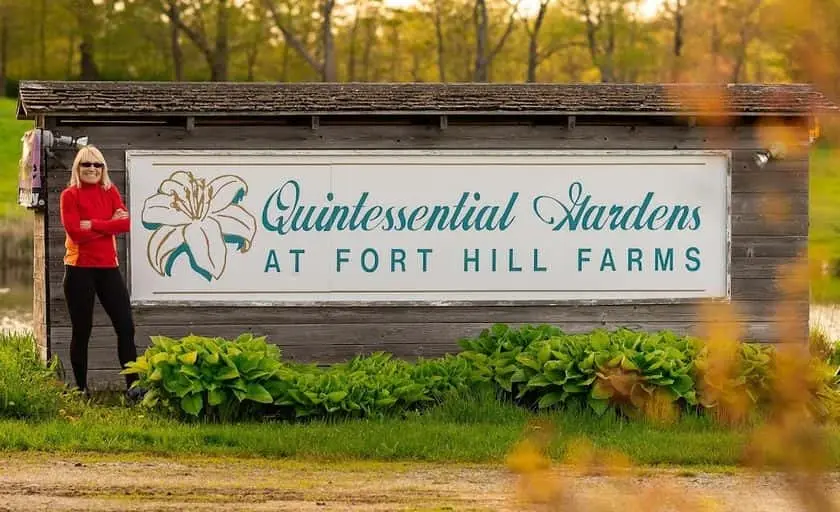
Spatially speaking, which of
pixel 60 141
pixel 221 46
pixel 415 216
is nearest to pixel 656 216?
pixel 415 216

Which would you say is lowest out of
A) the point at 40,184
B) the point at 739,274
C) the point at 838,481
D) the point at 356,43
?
the point at 838,481

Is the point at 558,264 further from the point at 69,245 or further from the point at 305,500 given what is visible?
the point at 305,500

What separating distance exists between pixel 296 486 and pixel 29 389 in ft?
9.95

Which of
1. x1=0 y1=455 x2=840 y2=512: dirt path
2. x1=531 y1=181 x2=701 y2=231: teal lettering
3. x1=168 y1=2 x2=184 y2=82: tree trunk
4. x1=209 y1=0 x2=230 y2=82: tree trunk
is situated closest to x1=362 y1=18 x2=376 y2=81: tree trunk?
x1=168 y1=2 x2=184 y2=82: tree trunk

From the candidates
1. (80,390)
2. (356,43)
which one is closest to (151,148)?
(80,390)

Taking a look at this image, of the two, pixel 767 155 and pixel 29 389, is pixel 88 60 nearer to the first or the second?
pixel 767 155

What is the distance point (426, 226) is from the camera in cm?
1163

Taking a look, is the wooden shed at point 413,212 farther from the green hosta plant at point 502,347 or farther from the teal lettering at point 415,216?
the green hosta plant at point 502,347

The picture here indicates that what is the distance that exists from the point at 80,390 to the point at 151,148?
213 cm

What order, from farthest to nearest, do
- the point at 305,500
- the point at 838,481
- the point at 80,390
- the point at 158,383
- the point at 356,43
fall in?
the point at 356,43 < the point at 80,390 < the point at 158,383 < the point at 838,481 < the point at 305,500

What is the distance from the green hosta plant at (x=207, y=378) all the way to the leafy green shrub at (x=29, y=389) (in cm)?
62

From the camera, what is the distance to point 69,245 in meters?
10.5

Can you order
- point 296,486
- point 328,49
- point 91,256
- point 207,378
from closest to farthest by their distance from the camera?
point 296,486, point 207,378, point 91,256, point 328,49

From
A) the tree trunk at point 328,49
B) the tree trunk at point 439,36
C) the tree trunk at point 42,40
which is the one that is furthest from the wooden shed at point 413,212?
the tree trunk at point 42,40
